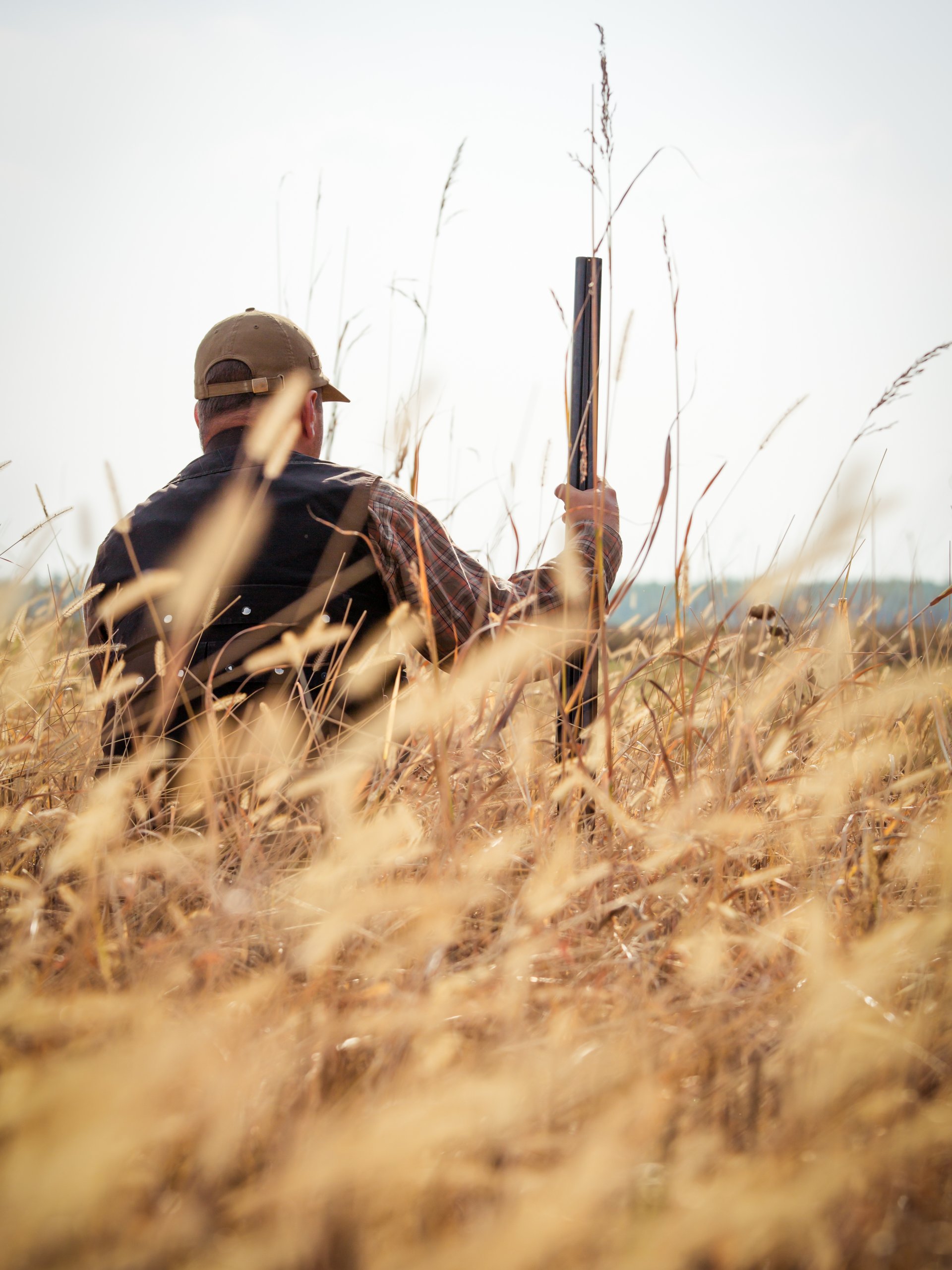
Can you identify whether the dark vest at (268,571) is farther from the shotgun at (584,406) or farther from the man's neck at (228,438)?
the shotgun at (584,406)

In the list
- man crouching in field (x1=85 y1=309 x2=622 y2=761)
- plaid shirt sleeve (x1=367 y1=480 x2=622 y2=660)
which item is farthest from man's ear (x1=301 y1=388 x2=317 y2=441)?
plaid shirt sleeve (x1=367 y1=480 x2=622 y2=660)

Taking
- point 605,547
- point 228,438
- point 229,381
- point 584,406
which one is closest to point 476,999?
point 605,547

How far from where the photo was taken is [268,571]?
1570 mm

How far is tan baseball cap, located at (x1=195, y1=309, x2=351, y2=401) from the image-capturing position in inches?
70.1

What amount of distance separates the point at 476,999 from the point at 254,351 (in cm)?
148

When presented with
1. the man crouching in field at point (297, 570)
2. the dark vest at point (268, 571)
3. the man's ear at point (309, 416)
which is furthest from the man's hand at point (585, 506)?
the man's ear at point (309, 416)

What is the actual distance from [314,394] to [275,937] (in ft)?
4.51

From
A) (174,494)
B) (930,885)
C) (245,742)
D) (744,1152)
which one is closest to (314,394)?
(174,494)

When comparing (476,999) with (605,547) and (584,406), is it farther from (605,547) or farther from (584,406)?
(584,406)

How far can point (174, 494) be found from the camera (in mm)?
1641

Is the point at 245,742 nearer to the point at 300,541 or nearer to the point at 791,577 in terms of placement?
the point at 300,541

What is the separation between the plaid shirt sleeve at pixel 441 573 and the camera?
156 centimetres

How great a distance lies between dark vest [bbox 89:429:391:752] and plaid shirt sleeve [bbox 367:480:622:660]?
37mm

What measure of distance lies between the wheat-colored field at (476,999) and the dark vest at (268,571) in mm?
209
